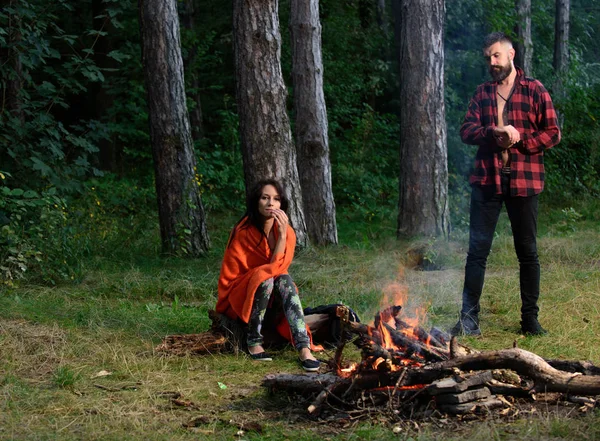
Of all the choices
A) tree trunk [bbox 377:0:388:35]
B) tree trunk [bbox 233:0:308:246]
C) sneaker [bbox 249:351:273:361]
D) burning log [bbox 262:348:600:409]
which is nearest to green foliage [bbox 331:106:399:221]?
tree trunk [bbox 377:0:388:35]

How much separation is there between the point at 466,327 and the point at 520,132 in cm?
162

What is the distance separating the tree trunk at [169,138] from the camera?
10953 millimetres

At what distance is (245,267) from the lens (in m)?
6.46

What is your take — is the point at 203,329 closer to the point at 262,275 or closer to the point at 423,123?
the point at 262,275

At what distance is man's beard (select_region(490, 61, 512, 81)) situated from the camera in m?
6.39

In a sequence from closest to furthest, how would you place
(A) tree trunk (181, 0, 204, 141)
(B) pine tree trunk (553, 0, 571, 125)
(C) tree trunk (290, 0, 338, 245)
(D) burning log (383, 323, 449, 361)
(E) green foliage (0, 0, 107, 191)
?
(D) burning log (383, 323, 449, 361) → (E) green foliage (0, 0, 107, 191) → (C) tree trunk (290, 0, 338, 245) → (A) tree trunk (181, 0, 204, 141) → (B) pine tree trunk (553, 0, 571, 125)

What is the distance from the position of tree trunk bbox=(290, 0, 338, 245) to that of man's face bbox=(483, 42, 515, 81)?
5.40 m

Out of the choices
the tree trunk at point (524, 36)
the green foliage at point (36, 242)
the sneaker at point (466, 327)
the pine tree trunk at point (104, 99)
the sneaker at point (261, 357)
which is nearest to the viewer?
the sneaker at point (261, 357)

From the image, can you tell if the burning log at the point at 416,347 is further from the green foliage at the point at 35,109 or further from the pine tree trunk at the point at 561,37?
the pine tree trunk at the point at 561,37

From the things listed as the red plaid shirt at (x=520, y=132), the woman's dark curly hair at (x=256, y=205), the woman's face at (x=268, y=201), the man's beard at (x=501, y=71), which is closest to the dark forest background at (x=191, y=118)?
the woman's dark curly hair at (x=256, y=205)

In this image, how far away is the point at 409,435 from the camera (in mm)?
4273

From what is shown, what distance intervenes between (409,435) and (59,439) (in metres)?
1.84

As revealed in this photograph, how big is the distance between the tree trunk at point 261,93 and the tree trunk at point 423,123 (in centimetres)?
208

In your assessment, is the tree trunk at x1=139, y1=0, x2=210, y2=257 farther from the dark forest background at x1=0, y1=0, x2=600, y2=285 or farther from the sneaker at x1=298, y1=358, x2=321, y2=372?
the sneaker at x1=298, y1=358, x2=321, y2=372
